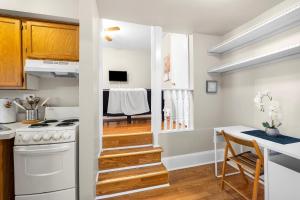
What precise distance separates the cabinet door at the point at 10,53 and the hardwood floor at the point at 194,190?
1.84 meters

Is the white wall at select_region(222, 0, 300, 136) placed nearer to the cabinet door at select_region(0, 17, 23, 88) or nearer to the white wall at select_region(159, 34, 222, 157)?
the white wall at select_region(159, 34, 222, 157)

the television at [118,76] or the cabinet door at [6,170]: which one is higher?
the television at [118,76]

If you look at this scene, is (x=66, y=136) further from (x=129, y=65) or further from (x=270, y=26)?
(x=129, y=65)

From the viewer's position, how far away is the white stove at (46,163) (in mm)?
1343

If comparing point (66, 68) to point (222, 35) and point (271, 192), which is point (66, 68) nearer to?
point (271, 192)

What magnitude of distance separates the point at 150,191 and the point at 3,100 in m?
2.10

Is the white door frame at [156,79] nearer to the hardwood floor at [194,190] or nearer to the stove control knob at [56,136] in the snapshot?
the hardwood floor at [194,190]

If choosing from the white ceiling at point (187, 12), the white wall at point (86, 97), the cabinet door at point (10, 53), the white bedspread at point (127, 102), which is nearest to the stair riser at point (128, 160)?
the white wall at point (86, 97)

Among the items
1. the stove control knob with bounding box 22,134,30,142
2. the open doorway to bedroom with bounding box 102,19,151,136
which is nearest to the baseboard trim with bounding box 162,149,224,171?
the open doorway to bedroom with bounding box 102,19,151,136

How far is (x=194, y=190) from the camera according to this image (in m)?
1.92

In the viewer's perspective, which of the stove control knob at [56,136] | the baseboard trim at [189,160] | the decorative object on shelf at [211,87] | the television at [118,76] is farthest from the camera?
the television at [118,76]

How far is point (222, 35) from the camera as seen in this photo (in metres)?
2.78

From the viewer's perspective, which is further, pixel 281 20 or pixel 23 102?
pixel 23 102

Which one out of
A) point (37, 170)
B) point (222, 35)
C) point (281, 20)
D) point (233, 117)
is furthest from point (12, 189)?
point (222, 35)
